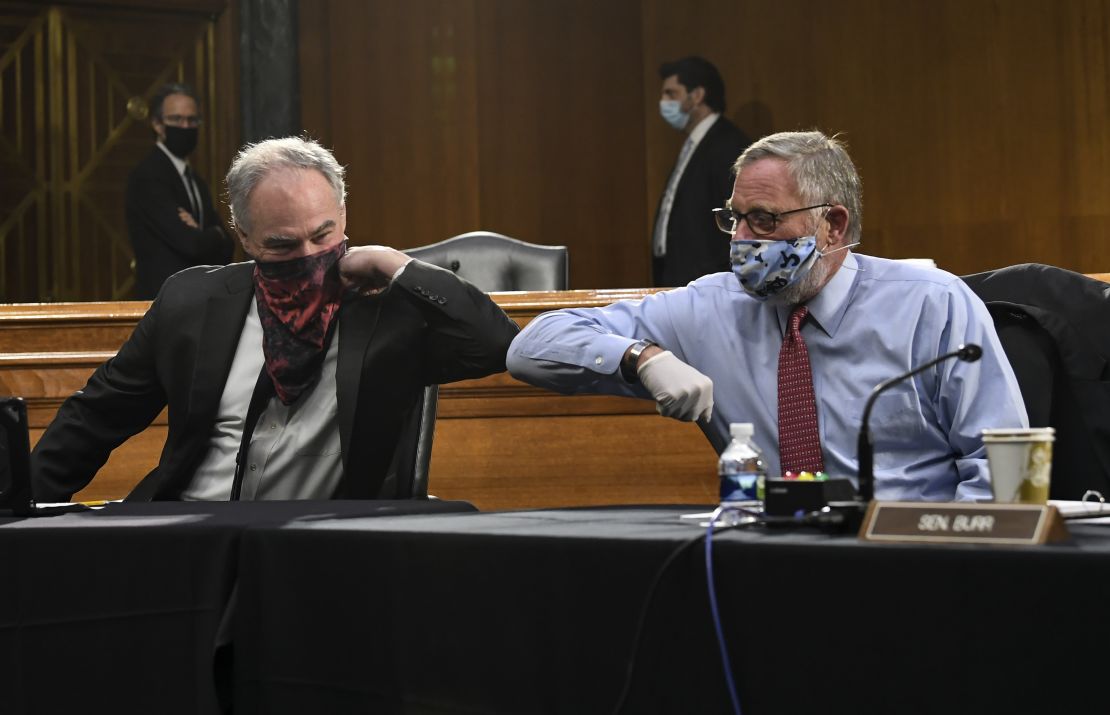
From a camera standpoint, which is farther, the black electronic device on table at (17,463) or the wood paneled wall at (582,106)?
the wood paneled wall at (582,106)

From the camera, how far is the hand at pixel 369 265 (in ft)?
8.36

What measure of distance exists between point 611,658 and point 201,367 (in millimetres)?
1488

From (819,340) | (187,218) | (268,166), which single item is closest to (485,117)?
(187,218)

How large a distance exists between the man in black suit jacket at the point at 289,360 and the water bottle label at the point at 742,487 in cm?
104

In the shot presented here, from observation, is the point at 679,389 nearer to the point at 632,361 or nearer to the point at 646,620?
the point at 632,361

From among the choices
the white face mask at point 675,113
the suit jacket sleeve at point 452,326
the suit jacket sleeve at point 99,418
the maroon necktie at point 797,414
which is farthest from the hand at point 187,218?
the maroon necktie at point 797,414

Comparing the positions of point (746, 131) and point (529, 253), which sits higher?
point (746, 131)

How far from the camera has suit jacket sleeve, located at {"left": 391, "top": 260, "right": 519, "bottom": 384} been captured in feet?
8.29

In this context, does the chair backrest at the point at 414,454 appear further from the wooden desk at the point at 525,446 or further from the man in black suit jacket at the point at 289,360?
the wooden desk at the point at 525,446

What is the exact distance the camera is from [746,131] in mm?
7684

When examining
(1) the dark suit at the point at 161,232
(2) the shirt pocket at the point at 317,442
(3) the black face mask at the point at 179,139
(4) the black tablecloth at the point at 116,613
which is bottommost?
(4) the black tablecloth at the point at 116,613

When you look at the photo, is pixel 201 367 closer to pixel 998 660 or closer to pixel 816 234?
pixel 816 234

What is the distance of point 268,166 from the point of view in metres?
2.59

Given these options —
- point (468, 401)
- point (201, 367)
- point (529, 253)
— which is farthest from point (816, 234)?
point (529, 253)
